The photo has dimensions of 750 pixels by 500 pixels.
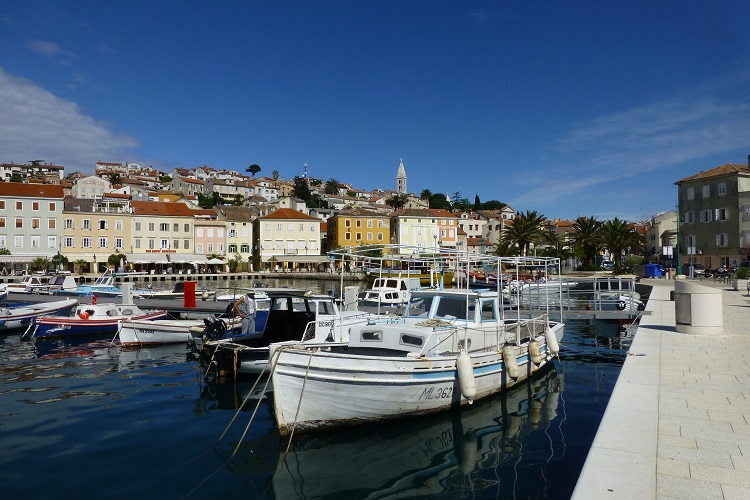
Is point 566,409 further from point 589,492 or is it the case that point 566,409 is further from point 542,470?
point 589,492

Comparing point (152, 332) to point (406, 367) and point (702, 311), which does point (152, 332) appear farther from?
point (702, 311)

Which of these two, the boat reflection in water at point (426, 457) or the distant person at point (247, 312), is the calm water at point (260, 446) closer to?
the boat reflection in water at point (426, 457)

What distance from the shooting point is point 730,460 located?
18.2 feet

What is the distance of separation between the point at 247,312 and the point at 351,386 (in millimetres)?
11845

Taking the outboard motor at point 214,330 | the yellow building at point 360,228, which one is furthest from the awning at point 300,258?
the outboard motor at point 214,330

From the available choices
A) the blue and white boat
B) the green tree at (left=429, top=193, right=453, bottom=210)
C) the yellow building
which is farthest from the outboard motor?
the green tree at (left=429, top=193, right=453, bottom=210)

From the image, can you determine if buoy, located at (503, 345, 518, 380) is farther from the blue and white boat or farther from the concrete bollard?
the blue and white boat

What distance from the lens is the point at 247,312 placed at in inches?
797

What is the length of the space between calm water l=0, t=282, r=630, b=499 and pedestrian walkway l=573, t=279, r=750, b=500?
5.16ft

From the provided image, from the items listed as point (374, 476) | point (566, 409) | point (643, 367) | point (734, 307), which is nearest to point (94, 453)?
point (374, 476)

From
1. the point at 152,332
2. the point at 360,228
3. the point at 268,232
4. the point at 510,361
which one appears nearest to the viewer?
the point at 510,361

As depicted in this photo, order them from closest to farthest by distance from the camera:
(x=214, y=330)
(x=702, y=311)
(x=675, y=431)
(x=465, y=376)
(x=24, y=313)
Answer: (x=675, y=431)
(x=465, y=376)
(x=702, y=311)
(x=214, y=330)
(x=24, y=313)

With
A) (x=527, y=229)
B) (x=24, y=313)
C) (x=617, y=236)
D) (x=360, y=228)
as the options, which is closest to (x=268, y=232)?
(x=360, y=228)

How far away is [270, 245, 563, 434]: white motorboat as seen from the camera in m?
9.23
